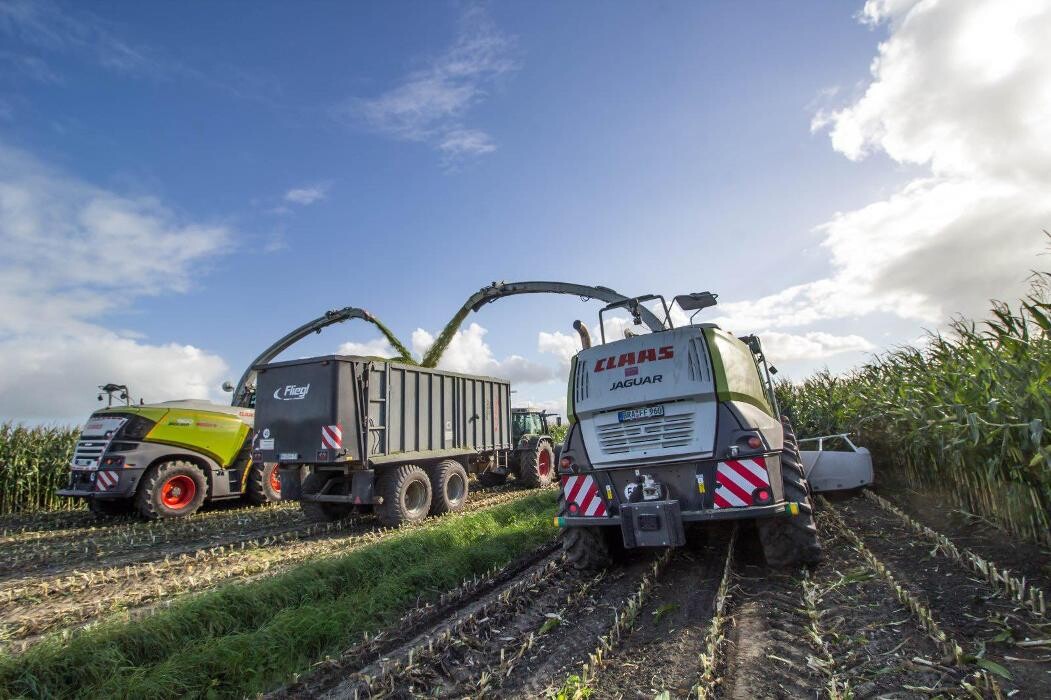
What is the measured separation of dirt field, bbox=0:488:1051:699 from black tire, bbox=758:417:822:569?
160 millimetres

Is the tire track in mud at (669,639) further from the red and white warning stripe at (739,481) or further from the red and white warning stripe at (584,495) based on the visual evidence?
the red and white warning stripe at (584,495)

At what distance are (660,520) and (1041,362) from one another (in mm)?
3462

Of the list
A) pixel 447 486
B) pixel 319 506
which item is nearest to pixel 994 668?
pixel 447 486

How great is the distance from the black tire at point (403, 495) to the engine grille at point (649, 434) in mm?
4620

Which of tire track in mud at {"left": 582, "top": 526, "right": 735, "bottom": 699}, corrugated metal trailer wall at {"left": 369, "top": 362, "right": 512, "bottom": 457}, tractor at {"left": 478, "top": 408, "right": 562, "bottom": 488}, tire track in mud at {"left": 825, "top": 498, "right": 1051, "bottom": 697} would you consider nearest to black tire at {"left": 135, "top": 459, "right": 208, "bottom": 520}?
corrugated metal trailer wall at {"left": 369, "top": 362, "right": 512, "bottom": 457}

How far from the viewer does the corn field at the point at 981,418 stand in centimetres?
474

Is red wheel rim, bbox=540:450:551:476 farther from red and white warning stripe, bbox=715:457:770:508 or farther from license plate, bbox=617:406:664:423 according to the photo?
red and white warning stripe, bbox=715:457:770:508

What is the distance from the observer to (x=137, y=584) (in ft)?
19.7

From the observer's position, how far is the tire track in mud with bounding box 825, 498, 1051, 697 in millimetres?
3031

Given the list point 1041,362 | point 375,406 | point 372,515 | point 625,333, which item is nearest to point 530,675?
point 625,333

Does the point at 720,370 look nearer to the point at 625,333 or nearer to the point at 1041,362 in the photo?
the point at 625,333

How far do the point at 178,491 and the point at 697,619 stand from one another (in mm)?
10233

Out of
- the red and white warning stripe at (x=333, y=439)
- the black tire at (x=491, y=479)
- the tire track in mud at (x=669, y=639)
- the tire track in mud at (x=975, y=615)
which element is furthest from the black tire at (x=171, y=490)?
the tire track in mud at (x=975, y=615)

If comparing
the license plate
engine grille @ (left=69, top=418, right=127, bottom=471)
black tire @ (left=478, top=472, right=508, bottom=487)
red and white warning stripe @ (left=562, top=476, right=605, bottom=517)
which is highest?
the license plate
